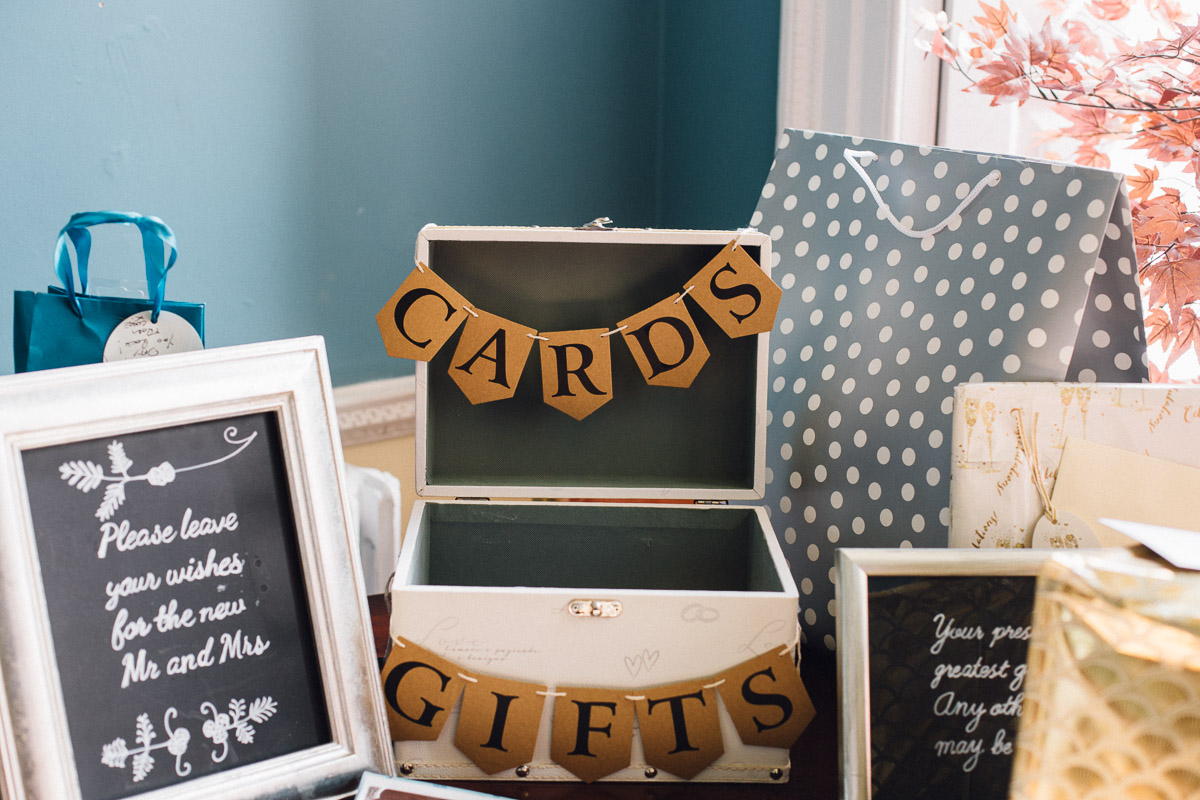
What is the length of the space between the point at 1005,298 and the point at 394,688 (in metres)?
0.63

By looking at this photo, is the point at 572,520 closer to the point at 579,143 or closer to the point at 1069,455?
the point at 1069,455

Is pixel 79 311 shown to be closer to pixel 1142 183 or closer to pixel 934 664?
pixel 934 664

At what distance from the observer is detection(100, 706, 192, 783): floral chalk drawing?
59 cm

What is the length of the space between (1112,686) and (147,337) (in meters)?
0.72

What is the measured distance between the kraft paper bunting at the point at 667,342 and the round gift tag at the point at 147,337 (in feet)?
1.32

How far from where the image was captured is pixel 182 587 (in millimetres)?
629

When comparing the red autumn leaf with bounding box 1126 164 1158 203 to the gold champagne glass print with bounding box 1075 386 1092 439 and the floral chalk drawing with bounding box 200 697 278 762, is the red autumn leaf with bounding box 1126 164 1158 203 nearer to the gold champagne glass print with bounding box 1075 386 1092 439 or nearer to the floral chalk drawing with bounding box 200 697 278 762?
the gold champagne glass print with bounding box 1075 386 1092 439

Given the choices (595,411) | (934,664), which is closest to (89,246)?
(595,411)

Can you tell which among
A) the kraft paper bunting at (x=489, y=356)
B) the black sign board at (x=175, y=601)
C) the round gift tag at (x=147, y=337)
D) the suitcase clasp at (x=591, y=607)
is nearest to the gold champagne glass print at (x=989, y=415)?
the suitcase clasp at (x=591, y=607)

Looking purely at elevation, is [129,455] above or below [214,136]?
below

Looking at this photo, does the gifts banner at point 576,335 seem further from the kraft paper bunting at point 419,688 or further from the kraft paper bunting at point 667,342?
the kraft paper bunting at point 419,688

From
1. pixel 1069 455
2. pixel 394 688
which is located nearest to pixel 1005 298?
pixel 1069 455

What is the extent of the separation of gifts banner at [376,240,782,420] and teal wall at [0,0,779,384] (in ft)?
1.49

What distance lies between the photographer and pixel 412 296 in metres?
0.88
